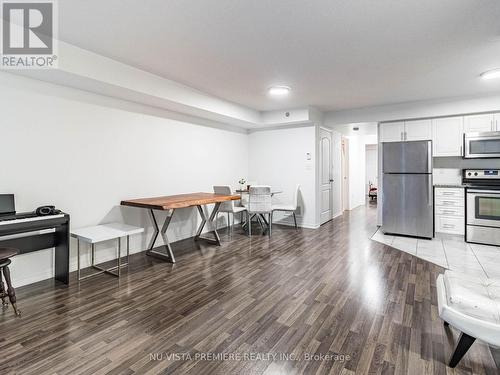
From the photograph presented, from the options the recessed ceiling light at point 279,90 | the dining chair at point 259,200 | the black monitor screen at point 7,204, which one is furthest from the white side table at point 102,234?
the recessed ceiling light at point 279,90

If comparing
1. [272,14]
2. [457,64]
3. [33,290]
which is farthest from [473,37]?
[33,290]

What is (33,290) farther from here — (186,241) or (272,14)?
(272,14)

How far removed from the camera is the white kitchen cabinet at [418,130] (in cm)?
507

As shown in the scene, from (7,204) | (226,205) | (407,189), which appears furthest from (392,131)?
(7,204)

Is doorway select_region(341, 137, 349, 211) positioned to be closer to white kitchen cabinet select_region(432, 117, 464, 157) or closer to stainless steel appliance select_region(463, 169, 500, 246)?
white kitchen cabinet select_region(432, 117, 464, 157)

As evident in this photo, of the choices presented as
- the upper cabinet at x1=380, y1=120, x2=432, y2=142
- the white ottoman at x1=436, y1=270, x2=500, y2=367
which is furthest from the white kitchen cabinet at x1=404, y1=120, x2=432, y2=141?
the white ottoman at x1=436, y1=270, x2=500, y2=367

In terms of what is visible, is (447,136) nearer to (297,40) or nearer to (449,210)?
(449,210)

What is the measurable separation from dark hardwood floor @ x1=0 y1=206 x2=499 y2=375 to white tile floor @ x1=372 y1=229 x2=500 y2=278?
37 cm

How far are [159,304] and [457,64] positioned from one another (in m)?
4.32

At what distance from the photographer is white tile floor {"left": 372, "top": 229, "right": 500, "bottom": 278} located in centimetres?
341

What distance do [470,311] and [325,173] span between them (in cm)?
467

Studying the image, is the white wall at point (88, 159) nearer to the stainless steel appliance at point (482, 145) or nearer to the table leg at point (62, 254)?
the table leg at point (62, 254)

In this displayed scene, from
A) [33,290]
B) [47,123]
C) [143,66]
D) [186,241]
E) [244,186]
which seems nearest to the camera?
[33,290]

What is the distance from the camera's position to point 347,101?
200 inches
